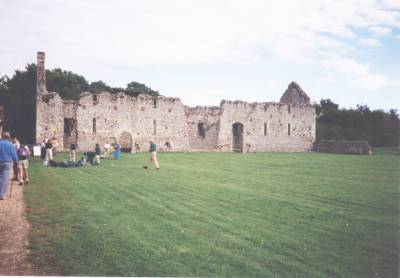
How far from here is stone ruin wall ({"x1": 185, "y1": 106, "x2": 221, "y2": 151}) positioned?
3105cm

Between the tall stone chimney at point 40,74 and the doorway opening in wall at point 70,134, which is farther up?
the tall stone chimney at point 40,74

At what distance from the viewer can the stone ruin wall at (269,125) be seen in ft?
105

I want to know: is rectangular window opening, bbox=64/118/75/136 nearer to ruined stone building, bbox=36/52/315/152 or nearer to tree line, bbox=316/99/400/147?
ruined stone building, bbox=36/52/315/152

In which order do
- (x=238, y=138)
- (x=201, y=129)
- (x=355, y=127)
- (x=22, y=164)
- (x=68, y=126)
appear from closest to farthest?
(x=22, y=164) → (x=68, y=126) → (x=355, y=127) → (x=201, y=129) → (x=238, y=138)

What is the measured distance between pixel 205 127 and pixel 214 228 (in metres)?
25.3

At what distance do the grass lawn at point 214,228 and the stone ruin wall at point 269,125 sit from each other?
2116 centimetres

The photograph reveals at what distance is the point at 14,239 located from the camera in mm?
5797

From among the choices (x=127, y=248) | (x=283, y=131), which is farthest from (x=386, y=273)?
(x=283, y=131)

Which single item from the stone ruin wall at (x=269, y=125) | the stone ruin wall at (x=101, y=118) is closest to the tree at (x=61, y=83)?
the stone ruin wall at (x=101, y=118)

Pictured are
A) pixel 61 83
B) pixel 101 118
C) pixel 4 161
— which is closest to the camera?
pixel 4 161

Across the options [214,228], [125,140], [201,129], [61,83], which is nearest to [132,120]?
[125,140]

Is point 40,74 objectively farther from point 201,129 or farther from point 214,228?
point 214,228

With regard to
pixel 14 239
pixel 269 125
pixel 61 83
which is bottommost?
pixel 14 239

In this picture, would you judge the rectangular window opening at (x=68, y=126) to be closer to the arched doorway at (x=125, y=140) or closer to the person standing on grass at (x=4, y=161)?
the arched doorway at (x=125, y=140)
